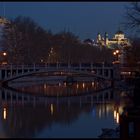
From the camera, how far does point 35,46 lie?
2146 inches

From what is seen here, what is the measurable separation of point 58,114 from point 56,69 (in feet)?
51.5

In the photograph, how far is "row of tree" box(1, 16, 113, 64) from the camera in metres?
53.4

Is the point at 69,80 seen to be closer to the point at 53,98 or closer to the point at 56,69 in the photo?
the point at 56,69

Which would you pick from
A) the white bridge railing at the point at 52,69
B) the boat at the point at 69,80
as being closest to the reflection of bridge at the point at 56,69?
→ the white bridge railing at the point at 52,69

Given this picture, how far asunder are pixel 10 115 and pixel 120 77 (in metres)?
19.3

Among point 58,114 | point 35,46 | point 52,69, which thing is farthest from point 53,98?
point 35,46

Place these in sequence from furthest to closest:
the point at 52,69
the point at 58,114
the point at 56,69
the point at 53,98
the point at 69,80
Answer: the point at 69,80 < the point at 56,69 < the point at 52,69 < the point at 53,98 < the point at 58,114

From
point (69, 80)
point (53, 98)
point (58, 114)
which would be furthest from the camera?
point (69, 80)

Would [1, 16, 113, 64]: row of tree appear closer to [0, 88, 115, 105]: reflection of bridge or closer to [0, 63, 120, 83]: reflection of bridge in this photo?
[0, 63, 120, 83]: reflection of bridge

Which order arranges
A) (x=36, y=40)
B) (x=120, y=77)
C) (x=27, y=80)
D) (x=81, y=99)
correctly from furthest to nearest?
(x=36, y=40), (x=27, y=80), (x=120, y=77), (x=81, y=99)

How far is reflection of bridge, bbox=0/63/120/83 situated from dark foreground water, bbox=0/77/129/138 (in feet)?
16.4

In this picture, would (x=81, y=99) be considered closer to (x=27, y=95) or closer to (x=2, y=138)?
(x=27, y=95)

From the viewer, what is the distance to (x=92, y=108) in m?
27.3

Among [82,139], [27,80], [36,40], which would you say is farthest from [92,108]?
[36,40]
